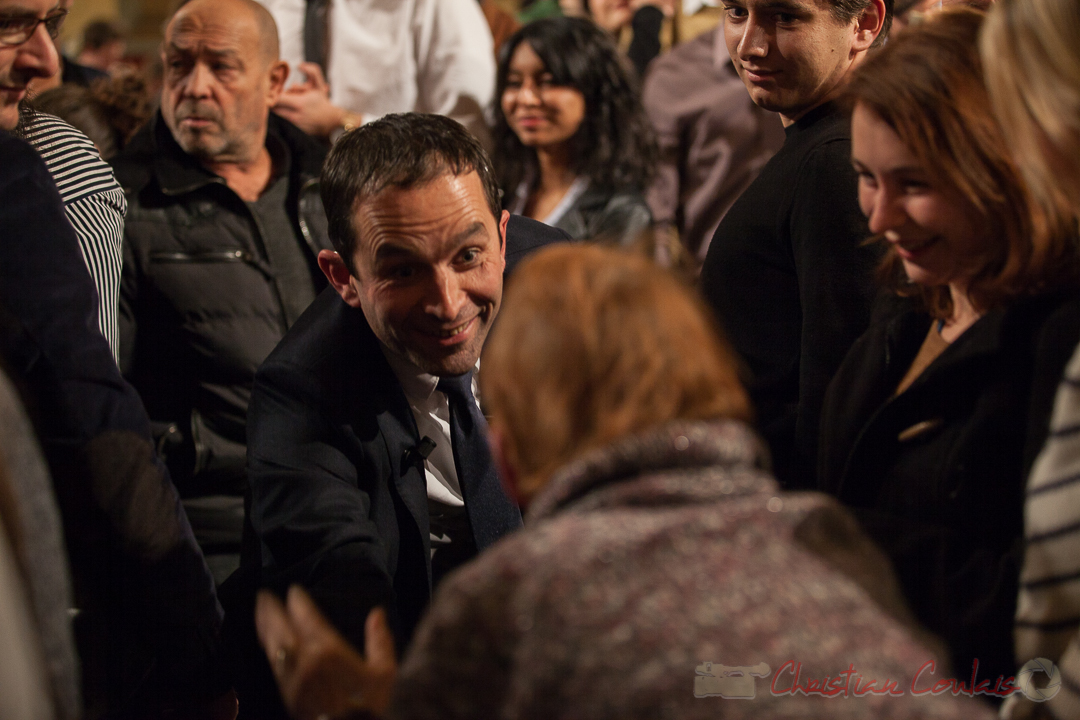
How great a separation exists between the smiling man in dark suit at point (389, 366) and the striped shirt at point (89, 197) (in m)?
0.39

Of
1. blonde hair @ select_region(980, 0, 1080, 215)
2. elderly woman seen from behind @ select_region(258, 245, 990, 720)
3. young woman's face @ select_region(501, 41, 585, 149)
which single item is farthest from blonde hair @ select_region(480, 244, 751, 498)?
young woman's face @ select_region(501, 41, 585, 149)

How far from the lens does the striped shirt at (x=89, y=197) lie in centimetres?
206

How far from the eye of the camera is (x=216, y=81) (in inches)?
120

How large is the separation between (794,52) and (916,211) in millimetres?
720

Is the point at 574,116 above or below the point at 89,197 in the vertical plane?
below

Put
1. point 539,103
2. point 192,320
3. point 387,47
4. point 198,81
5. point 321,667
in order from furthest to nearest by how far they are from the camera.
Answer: point 387,47 < point 539,103 < point 198,81 < point 192,320 < point 321,667

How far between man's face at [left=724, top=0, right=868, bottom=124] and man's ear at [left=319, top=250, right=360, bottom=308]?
919 millimetres

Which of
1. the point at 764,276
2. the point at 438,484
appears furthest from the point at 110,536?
the point at 764,276

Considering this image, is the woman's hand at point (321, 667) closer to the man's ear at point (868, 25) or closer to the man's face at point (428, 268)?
the man's face at point (428, 268)

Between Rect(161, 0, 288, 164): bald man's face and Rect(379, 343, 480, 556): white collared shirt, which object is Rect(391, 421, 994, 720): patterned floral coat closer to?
Rect(379, 343, 480, 556): white collared shirt

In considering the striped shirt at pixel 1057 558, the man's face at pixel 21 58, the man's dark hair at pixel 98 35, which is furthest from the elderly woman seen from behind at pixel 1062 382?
the man's dark hair at pixel 98 35

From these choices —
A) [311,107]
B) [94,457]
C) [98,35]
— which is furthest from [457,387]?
[98,35]

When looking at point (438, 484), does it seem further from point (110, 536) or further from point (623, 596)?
point (623, 596)
